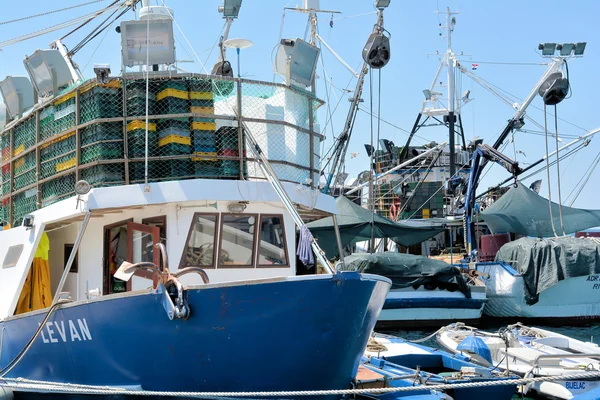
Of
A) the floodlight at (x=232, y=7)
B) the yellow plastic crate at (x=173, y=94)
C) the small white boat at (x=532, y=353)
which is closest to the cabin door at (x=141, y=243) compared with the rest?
the yellow plastic crate at (x=173, y=94)

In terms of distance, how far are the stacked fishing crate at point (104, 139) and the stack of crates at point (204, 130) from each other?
3.26 feet

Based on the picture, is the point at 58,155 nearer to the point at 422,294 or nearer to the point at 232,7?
the point at 232,7

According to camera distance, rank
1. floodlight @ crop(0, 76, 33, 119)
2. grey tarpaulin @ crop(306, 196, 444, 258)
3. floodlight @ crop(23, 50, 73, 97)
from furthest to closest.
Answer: grey tarpaulin @ crop(306, 196, 444, 258)
floodlight @ crop(0, 76, 33, 119)
floodlight @ crop(23, 50, 73, 97)

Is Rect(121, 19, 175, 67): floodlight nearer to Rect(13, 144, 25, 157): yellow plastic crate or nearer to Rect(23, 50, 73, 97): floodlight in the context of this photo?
Rect(23, 50, 73, 97): floodlight

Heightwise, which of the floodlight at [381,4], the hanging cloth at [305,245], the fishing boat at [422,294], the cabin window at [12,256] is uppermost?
the floodlight at [381,4]

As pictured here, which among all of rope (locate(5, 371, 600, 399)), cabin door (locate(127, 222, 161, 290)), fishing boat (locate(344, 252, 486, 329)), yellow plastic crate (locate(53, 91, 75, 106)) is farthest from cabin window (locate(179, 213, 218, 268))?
fishing boat (locate(344, 252, 486, 329))

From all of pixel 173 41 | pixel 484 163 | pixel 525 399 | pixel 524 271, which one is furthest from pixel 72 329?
pixel 484 163

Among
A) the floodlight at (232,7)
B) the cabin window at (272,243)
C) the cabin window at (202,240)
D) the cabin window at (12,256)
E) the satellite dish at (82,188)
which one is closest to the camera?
the satellite dish at (82,188)

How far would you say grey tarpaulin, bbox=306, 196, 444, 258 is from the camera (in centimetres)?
2611

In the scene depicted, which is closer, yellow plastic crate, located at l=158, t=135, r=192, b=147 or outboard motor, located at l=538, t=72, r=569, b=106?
yellow plastic crate, located at l=158, t=135, r=192, b=147

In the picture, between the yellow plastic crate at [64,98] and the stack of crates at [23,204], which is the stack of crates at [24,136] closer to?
the stack of crates at [23,204]

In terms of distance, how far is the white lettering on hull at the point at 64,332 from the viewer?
8188 millimetres

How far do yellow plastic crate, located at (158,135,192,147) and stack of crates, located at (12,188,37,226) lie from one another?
9.47ft

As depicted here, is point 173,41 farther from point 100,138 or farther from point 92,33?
point 92,33
